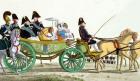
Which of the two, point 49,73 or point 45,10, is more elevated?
point 45,10

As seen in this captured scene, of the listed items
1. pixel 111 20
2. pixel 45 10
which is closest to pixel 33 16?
pixel 45 10

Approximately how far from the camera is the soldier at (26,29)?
49.1 feet

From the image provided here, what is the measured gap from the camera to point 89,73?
50.1 ft

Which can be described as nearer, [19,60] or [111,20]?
[19,60]

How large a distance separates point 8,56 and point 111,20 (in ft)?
7.90

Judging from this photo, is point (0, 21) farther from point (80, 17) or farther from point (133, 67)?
point (133, 67)

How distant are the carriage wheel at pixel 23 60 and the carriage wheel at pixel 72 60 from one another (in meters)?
0.66

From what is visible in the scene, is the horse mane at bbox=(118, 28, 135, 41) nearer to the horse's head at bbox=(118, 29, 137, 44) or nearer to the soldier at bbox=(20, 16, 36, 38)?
the horse's head at bbox=(118, 29, 137, 44)

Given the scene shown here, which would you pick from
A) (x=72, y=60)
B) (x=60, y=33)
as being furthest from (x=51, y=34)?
(x=72, y=60)

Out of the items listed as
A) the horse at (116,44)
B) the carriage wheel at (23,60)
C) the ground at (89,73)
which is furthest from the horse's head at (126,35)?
the carriage wheel at (23,60)

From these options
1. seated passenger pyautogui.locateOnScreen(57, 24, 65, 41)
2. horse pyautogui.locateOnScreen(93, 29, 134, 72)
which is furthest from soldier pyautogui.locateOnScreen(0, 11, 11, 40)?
horse pyautogui.locateOnScreen(93, 29, 134, 72)

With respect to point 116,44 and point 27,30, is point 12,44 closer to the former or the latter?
point 27,30

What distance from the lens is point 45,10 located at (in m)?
15.3

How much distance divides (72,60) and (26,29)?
113cm
